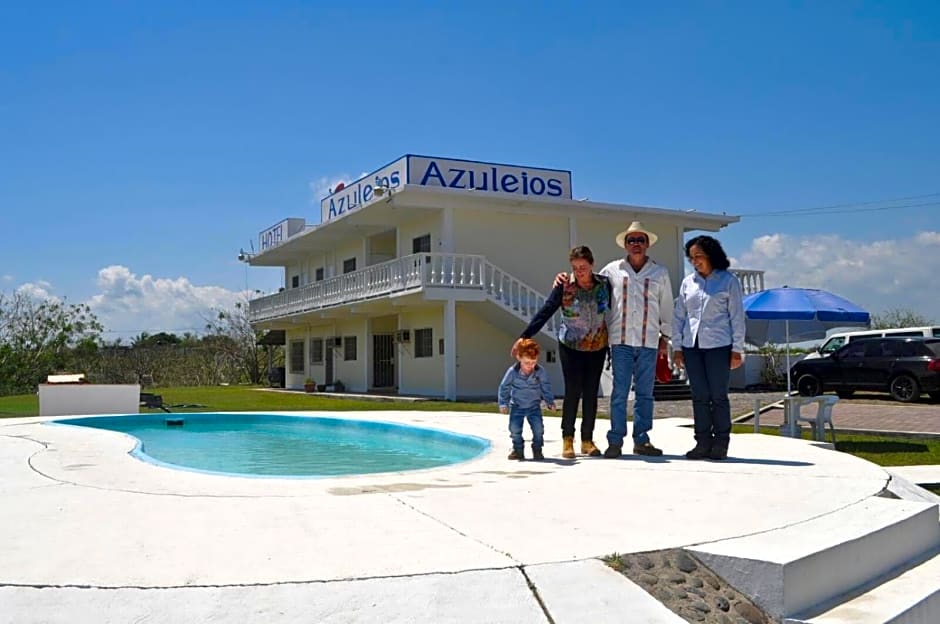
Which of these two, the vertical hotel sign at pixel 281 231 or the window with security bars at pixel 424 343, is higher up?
the vertical hotel sign at pixel 281 231

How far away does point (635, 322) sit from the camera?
7102 millimetres

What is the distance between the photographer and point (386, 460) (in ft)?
30.7

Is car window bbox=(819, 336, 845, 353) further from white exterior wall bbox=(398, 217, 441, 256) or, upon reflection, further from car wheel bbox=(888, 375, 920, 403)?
white exterior wall bbox=(398, 217, 441, 256)

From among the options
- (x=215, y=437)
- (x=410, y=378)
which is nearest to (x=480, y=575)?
(x=215, y=437)

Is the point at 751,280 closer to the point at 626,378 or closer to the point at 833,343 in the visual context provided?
the point at 833,343

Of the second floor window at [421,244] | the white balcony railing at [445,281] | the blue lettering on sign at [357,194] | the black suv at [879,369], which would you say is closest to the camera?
the black suv at [879,369]

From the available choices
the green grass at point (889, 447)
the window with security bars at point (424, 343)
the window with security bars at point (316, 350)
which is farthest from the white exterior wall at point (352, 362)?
the green grass at point (889, 447)

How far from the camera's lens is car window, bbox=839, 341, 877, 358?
20.6 m

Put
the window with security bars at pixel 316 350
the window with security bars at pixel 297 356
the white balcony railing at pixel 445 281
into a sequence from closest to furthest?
the white balcony railing at pixel 445 281 → the window with security bars at pixel 316 350 → the window with security bars at pixel 297 356

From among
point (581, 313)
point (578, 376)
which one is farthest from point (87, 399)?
point (581, 313)

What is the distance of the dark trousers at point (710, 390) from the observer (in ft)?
22.7

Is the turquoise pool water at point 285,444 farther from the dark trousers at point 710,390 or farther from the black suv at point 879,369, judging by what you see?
the black suv at point 879,369

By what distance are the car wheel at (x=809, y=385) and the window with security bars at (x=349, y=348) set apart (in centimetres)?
1560

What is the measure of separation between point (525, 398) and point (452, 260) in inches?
602
